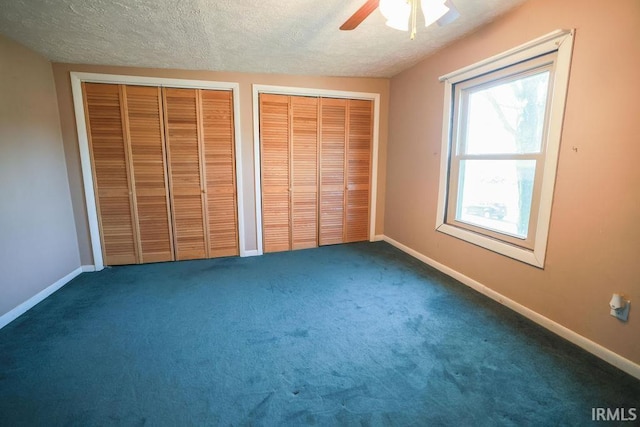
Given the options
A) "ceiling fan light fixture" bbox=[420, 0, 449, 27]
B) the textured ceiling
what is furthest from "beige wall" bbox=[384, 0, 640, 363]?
"ceiling fan light fixture" bbox=[420, 0, 449, 27]

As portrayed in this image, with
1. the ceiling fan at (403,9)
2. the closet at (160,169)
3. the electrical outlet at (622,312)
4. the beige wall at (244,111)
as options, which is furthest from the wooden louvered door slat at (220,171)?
the electrical outlet at (622,312)

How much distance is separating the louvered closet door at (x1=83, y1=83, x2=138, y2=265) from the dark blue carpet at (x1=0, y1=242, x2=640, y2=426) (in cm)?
65

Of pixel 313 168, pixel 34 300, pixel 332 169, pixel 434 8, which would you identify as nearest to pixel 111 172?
pixel 34 300

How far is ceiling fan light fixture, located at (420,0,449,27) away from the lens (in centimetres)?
156

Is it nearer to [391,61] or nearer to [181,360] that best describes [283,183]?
[391,61]

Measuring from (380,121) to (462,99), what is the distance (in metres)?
1.36

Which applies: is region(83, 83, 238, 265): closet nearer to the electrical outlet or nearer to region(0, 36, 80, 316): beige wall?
region(0, 36, 80, 316): beige wall

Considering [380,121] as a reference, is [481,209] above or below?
below

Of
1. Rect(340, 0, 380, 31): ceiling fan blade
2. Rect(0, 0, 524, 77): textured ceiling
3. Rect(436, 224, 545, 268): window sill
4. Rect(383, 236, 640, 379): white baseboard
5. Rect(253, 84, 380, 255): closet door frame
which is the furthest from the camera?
Rect(253, 84, 380, 255): closet door frame

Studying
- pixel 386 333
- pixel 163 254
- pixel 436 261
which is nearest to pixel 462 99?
pixel 436 261

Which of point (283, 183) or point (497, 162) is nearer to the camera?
point (497, 162)

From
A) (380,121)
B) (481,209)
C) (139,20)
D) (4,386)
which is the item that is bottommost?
(4,386)

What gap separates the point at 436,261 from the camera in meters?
3.20

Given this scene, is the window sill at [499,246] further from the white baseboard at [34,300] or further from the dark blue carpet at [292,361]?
the white baseboard at [34,300]
